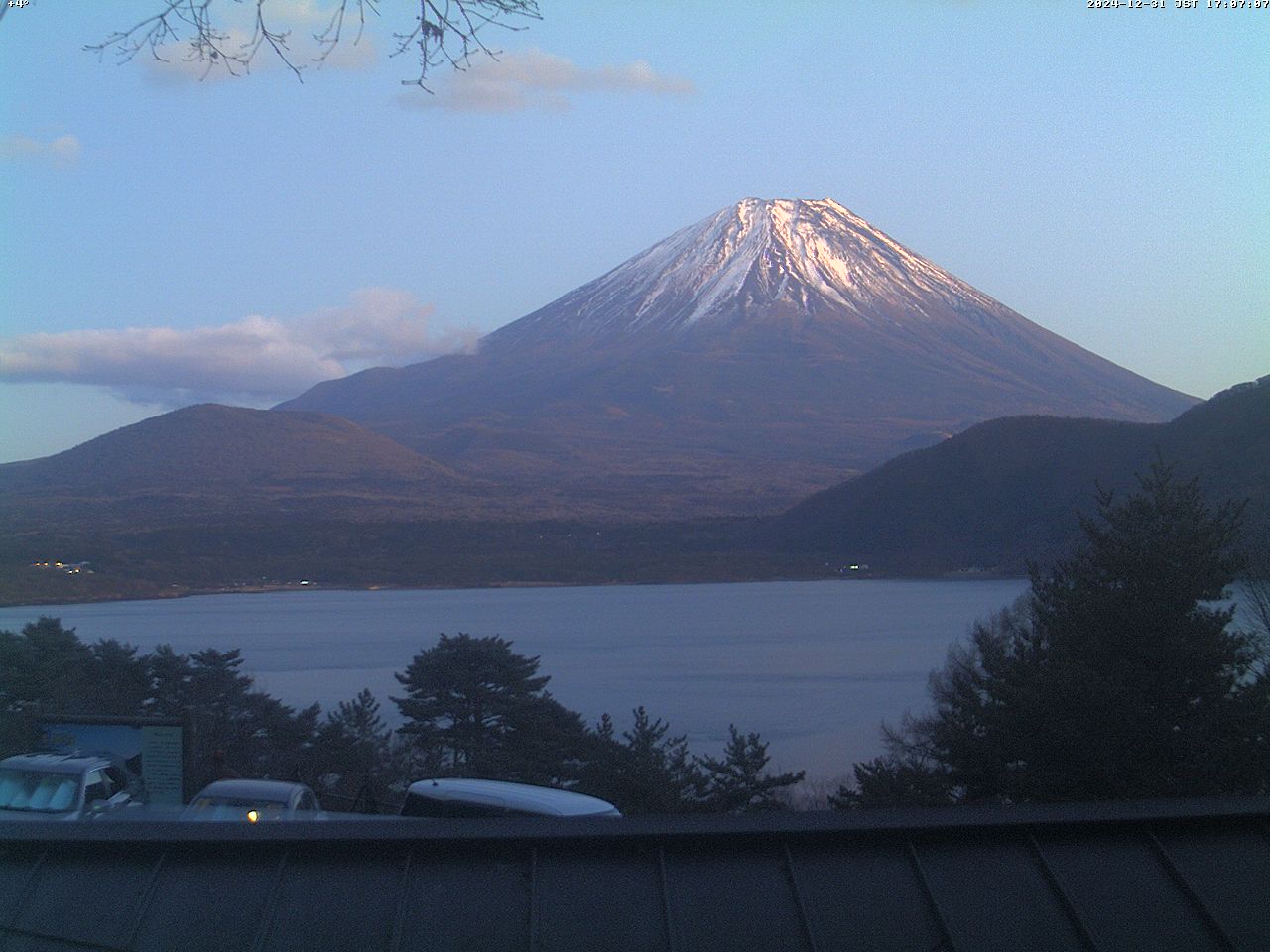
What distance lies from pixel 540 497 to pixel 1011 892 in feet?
243

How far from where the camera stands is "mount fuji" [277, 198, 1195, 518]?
8844 centimetres

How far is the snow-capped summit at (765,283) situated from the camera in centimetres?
12281

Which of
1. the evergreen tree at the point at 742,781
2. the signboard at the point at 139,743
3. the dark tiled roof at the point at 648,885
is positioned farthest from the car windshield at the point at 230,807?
the evergreen tree at the point at 742,781

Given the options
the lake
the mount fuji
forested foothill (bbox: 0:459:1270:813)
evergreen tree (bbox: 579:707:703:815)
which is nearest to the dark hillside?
the lake

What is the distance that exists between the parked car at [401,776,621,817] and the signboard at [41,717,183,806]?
1726 mm

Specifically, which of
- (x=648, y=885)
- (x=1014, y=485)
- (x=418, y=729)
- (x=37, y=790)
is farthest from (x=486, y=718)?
(x=1014, y=485)

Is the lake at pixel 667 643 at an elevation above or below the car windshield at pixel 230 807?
below

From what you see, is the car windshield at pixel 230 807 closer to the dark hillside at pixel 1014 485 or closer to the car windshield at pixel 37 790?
the car windshield at pixel 37 790

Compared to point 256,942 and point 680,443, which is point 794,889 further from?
point 680,443

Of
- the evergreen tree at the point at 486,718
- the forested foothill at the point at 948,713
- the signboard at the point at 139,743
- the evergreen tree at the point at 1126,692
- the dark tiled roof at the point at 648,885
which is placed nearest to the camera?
the dark tiled roof at the point at 648,885

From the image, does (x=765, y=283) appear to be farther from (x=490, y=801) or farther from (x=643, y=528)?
(x=490, y=801)

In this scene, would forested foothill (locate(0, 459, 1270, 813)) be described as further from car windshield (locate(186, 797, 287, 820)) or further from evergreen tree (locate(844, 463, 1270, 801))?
car windshield (locate(186, 797, 287, 820))

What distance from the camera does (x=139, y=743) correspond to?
8.10 metres

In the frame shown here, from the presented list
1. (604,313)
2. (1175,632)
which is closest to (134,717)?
(1175,632)
